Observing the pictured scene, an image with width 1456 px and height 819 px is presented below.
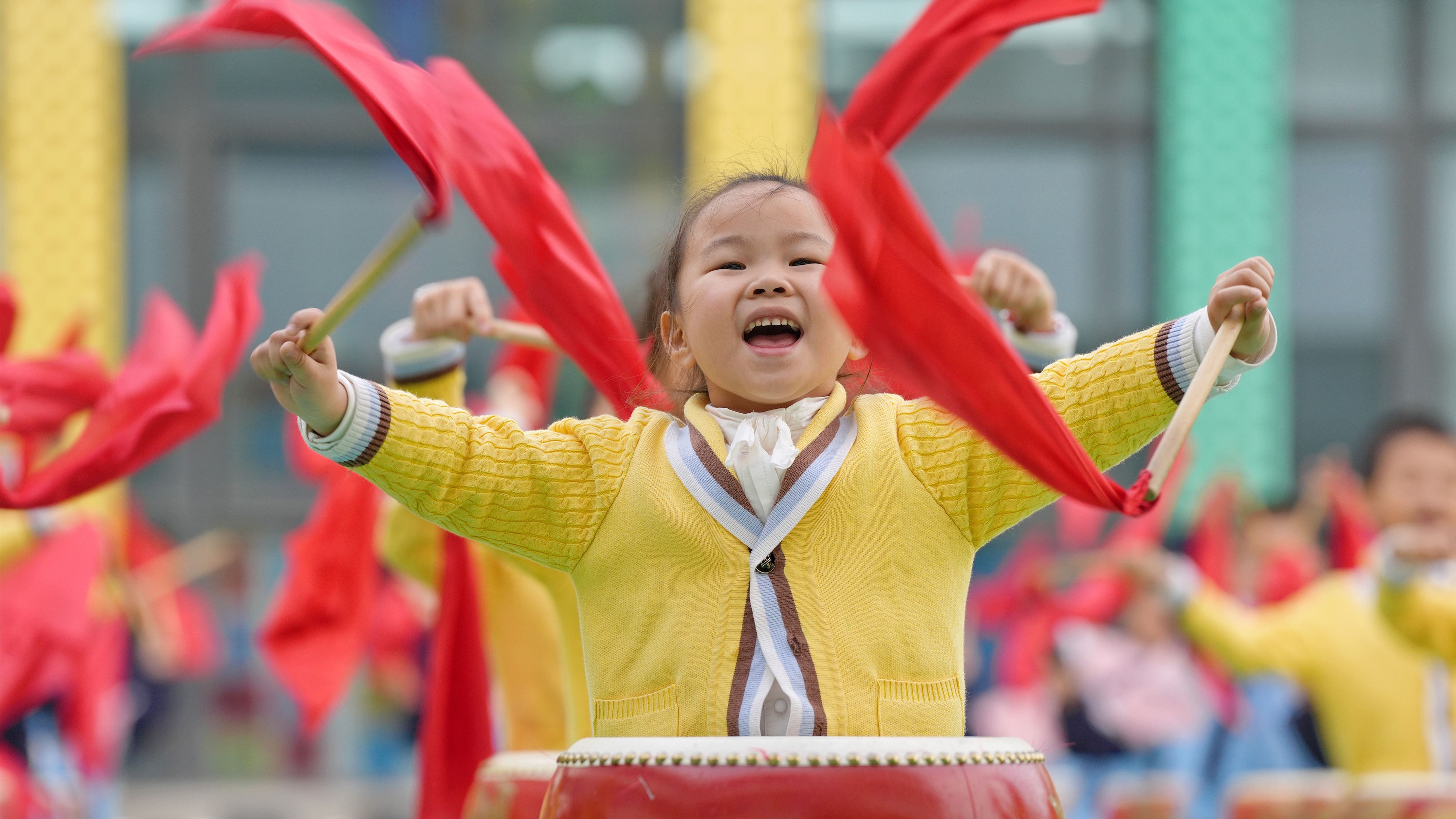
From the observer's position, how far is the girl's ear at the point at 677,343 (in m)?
1.70

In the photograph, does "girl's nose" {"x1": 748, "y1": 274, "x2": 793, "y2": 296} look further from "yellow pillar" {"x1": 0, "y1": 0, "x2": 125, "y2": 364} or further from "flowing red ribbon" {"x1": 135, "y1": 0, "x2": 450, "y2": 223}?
"yellow pillar" {"x1": 0, "y1": 0, "x2": 125, "y2": 364}

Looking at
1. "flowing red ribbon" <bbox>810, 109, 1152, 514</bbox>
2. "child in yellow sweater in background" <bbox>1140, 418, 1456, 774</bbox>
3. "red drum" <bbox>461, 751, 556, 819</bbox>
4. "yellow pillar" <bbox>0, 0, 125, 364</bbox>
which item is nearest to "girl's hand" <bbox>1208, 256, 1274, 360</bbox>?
"flowing red ribbon" <bbox>810, 109, 1152, 514</bbox>

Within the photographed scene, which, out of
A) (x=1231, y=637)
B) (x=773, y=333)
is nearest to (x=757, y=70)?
(x=1231, y=637)

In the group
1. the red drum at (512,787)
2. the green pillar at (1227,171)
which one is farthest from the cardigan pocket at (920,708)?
the green pillar at (1227,171)

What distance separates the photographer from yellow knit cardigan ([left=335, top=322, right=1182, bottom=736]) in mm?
1443

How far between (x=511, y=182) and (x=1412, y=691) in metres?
2.82

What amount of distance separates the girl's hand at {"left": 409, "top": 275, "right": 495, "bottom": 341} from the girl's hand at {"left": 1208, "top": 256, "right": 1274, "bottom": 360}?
1.04 metres

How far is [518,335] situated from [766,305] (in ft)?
2.54

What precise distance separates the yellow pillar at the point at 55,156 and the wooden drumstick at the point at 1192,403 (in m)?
6.88

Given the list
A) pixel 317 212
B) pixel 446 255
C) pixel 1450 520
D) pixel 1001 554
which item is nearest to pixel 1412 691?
pixel 1450 520

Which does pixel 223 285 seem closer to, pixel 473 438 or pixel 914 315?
pixel 473 438

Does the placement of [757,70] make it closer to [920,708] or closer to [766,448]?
[766,448]

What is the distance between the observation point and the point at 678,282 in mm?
1683

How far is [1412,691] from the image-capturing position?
12.7 ft
